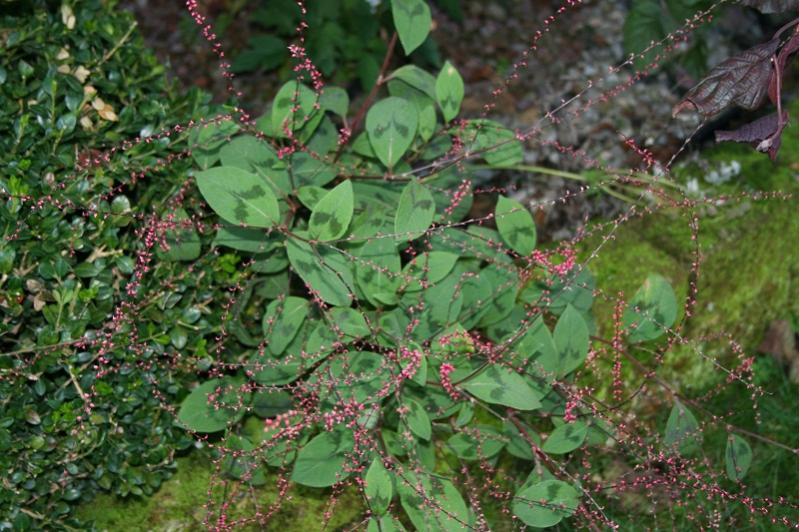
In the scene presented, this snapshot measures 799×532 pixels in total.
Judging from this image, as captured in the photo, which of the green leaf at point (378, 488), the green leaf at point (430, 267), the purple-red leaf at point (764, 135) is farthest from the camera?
the green leaf at point (430, 267)

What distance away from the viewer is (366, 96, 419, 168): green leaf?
2.96 metres

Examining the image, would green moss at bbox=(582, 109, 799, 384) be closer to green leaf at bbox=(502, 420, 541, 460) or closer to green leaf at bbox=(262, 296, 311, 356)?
green leaf at bbox=(502, 420, 541, 460)

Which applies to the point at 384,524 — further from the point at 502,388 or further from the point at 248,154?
the point at 248,154

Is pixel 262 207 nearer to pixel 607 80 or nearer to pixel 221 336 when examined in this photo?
pixel 221 336

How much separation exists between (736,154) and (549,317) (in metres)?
1.24

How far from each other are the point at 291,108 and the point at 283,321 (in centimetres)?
58

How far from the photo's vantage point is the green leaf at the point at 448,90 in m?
3.02

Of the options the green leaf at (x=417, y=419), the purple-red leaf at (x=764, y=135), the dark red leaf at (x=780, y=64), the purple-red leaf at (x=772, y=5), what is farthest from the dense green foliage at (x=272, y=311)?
the purple-red leaf at (x=772, y=5)

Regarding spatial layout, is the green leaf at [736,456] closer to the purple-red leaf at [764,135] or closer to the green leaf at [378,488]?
the purple-red leaf at [764,135]

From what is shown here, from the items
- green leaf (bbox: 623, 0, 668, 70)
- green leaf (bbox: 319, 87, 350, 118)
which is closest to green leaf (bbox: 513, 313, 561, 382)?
green leaf (bbox: 319, 87, 350, 118)

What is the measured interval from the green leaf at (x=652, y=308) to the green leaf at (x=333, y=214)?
0.89m

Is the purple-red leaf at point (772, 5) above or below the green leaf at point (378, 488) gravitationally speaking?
above

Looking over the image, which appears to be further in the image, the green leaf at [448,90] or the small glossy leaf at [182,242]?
the green leaf at [448,90]

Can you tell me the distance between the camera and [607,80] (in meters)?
4.26
